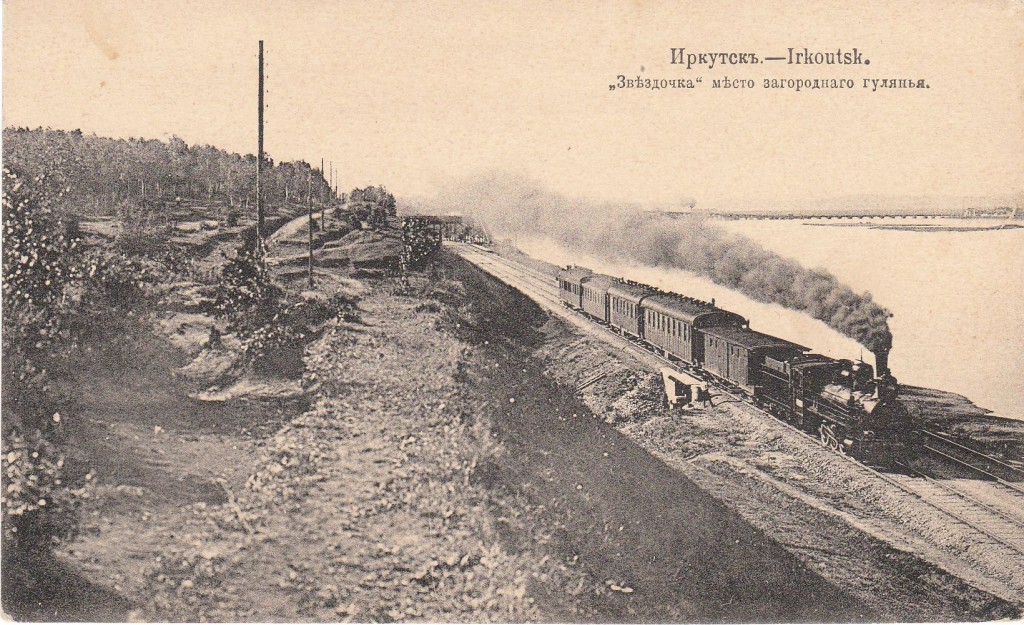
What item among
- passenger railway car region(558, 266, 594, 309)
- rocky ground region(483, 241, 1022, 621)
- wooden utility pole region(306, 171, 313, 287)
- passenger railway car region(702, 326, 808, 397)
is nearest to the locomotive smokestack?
rocky ground region(483, 241, 1022, 621)

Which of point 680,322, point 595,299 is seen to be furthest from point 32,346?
point 680,322

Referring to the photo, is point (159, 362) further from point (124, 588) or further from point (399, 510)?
point (399, 510)

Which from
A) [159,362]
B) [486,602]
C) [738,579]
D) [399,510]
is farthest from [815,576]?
[159,362]

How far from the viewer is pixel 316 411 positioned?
4.85 m

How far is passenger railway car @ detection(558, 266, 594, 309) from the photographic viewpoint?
273 inches

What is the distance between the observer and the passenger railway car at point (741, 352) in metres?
5.66

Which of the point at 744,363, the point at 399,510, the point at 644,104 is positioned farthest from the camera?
the point at 744,363

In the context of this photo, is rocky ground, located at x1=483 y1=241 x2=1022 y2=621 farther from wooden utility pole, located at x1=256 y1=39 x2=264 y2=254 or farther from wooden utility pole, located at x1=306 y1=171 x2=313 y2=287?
wooden utility pole, located at x1=256 y1=39 x2=264 y2=254

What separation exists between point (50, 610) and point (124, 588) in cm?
80

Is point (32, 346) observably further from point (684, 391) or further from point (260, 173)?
point (684, 391)

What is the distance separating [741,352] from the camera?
19.3 feet

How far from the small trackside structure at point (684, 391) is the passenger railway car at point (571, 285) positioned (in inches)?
59.5

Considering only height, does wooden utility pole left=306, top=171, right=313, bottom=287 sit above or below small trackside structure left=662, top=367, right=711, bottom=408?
above

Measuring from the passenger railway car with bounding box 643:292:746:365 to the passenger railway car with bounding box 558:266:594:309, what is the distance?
2.78 feet
